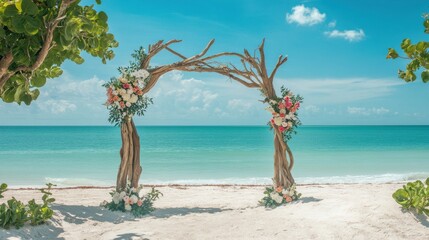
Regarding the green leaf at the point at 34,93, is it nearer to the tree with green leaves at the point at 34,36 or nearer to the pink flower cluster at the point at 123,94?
the tree with green leaves at the point at 34,36

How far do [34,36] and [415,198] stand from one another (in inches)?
164

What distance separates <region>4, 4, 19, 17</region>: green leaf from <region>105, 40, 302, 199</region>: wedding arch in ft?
12.1

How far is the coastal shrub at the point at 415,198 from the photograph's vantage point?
463 centimetres

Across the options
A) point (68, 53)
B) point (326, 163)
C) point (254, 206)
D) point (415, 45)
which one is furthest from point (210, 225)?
point (326, 163)

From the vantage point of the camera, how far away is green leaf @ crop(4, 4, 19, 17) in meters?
2.05

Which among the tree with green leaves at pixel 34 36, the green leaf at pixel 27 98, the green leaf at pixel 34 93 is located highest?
the tree with green leaves at pixel 34 36

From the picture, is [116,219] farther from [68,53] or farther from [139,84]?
[68,53]

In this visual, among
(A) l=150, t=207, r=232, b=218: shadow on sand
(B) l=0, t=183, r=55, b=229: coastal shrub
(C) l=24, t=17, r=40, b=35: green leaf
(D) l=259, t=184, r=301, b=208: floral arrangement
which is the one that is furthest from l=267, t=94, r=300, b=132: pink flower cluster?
(C) l=24, t=17, r=40, b=35: green leaf

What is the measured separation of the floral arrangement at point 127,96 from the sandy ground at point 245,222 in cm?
136

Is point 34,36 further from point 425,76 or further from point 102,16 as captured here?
point 425,76

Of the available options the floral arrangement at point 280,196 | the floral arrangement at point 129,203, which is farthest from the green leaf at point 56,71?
the floral arrangement at point 280,196

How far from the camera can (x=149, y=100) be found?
5.94 metres

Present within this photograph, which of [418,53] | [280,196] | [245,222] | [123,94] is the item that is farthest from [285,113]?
[418,53]

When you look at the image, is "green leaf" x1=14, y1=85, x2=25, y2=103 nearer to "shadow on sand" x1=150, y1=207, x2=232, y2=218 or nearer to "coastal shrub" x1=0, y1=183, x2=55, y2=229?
"coastal shrub" x1=0, y1=183, x2=55, y2=229
